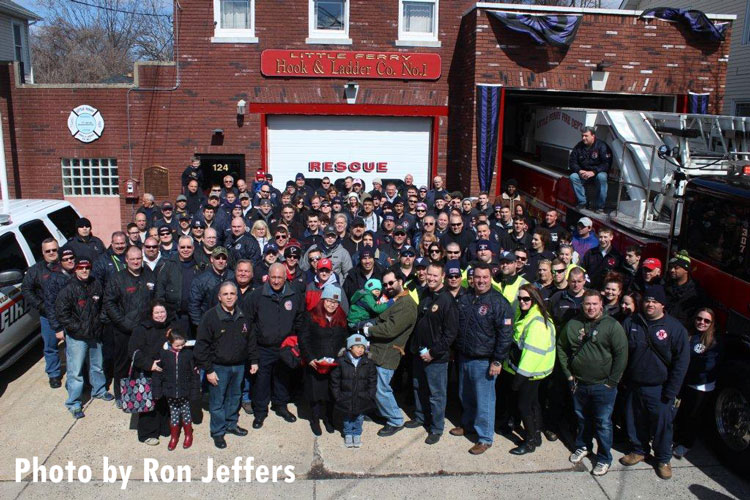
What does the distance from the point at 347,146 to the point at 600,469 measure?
1023cm

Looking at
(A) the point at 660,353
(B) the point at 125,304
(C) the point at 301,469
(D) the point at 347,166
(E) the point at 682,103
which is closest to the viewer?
(A) the point at 660,353

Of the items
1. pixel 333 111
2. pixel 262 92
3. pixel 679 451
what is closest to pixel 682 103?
pixel 333 111

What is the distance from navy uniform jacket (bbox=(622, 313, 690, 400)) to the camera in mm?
5793

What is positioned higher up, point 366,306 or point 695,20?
point 695,20

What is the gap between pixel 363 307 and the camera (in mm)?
6770

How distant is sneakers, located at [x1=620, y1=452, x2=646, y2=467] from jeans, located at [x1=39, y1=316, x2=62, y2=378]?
21.0ft

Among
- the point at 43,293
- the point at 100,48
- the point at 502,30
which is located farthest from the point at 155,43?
the point at 43,293

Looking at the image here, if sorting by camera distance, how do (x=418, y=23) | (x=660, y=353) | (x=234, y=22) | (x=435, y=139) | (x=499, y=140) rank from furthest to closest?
(x=435, y=139) → (x=418, y=23) → (x=234, y=22) → (x=499, y=140) → (x=660, y=353)

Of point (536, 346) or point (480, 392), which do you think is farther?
point (480, 392)

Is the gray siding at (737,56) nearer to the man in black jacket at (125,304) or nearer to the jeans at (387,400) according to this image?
the jeans at (387,400)

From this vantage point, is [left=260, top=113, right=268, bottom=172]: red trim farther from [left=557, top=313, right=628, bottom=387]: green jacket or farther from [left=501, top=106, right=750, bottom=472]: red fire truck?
[left=557, top=313, right=628, bottom=387]: green jacket

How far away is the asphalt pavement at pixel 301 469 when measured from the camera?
227 inches

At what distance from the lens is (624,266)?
770cm

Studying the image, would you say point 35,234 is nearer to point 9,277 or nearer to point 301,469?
point 9,277
